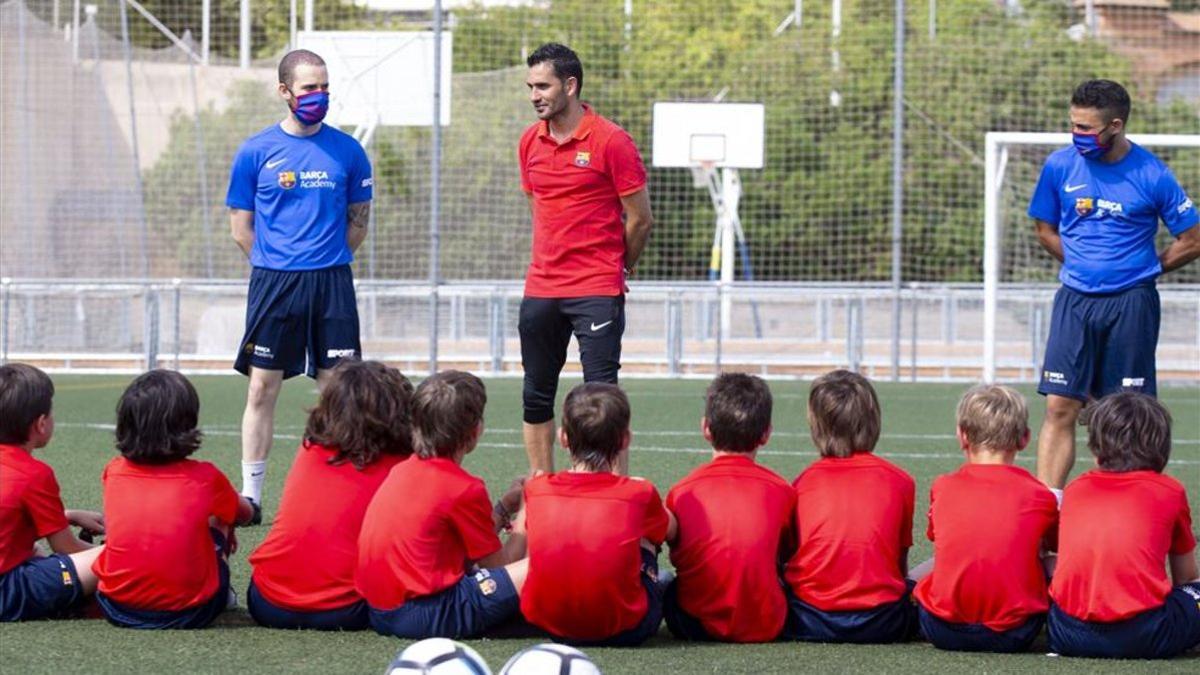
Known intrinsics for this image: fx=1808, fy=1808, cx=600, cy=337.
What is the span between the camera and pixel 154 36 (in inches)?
1025

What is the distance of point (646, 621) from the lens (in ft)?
18.3

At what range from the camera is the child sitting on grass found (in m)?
5.38

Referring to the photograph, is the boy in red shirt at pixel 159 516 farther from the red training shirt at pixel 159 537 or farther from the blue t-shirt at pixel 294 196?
the blue t-shirt at pixel 294 196

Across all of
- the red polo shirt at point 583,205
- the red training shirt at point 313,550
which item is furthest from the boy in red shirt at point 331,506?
the red polo shirt at point 583,205

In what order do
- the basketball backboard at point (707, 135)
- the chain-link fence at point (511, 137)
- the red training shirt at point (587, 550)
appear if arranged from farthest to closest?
the chain-link fence at point (511, 137)
the basketball backboard at point (707, 135)
the red training shirt at point (587, 550)

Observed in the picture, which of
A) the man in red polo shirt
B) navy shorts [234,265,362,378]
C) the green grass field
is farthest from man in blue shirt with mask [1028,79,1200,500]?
navy shorts [234,265,362,378]

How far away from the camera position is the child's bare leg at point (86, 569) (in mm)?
5789

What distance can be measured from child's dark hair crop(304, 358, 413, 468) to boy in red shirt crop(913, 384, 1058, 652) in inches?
68.0

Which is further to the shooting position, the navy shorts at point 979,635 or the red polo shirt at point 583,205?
the red polo shirt at point 583,205

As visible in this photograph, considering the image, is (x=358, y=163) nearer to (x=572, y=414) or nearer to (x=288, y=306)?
(x=288, y=306)

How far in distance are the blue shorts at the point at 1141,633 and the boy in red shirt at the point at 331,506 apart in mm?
2185

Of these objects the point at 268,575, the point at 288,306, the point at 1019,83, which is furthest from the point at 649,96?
the point at 268,575

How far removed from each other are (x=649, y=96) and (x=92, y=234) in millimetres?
6804

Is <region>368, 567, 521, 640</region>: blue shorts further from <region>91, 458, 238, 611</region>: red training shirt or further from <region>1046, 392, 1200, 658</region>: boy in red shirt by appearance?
<region>1046, 392, 1200, 658</region>: boy in red shirt
